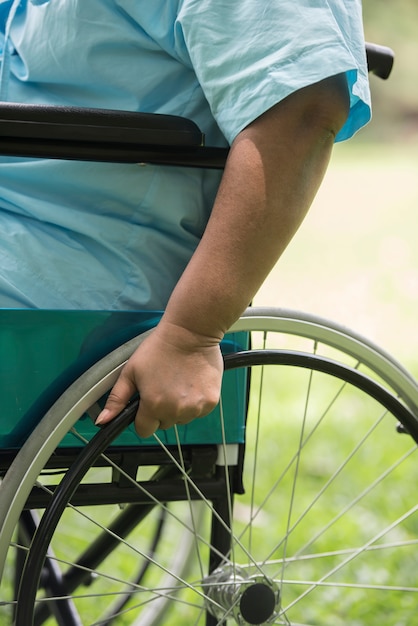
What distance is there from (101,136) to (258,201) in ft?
0.61

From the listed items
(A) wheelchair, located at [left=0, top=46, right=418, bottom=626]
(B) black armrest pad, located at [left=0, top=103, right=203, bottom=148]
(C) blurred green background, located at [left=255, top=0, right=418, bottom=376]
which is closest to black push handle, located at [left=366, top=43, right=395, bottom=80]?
(A) wheelchair, located at [left=0, top=46, right=418, bottom=626]

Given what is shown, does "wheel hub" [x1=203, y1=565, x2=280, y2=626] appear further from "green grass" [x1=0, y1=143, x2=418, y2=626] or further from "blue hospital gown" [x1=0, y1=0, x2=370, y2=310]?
"blue hospital gown" [x1=0, y1=0, x2=370, y2=310]

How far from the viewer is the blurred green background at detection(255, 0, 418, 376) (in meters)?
3.94

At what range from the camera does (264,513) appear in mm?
2223

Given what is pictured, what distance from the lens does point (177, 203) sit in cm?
106

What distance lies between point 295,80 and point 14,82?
358 millimetres

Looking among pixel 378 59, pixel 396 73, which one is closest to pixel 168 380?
pixel 378 59

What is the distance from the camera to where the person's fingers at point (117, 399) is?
99cm

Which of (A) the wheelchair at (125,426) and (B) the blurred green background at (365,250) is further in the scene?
(B) the blurred green background at (365,250)

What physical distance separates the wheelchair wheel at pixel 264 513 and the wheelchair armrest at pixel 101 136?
0.21 meters

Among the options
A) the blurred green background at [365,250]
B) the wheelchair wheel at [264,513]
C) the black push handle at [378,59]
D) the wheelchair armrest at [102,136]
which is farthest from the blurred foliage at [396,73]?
the wheelchair armrest at [102,136]

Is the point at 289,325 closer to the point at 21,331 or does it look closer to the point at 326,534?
the point at 21,331

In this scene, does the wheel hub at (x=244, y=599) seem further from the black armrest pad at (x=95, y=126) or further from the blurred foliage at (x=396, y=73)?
the blurred foliage at (x=396, y=73)

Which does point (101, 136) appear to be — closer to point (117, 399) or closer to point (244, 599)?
point (117, 399)
